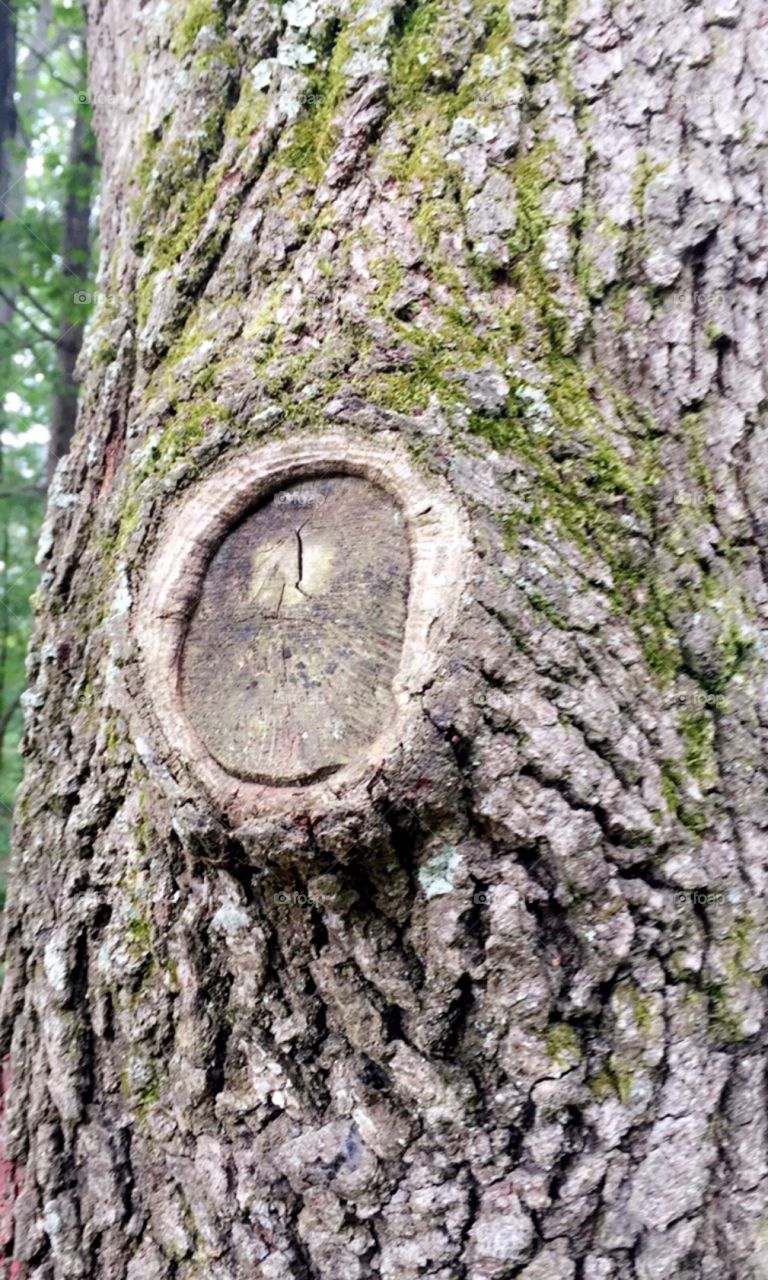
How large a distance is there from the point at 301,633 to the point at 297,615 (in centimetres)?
3

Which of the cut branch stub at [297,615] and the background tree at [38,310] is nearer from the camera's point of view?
the cut branch stub at [297,615]

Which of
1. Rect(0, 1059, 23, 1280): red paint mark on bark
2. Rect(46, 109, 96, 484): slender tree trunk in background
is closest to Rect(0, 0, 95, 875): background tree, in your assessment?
Rect(46, 109, 96, 484): slender tree trunk in background

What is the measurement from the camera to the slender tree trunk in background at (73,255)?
18.5 ft

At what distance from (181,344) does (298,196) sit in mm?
350

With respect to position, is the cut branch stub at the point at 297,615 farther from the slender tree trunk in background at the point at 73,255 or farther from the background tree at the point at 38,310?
the slender tree trunk in background at the point at 73,255

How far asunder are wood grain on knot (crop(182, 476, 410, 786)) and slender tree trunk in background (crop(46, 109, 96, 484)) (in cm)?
482

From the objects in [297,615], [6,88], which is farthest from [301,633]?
[6,88]

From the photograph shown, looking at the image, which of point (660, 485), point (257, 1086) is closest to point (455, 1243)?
point (257, 1086)

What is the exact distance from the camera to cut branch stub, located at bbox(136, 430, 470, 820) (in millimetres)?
1272

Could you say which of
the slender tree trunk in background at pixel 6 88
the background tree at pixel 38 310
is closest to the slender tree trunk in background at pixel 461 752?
the background tree at pixel 38 310

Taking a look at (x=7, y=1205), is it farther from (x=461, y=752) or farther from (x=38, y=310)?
(x=38, y=310)

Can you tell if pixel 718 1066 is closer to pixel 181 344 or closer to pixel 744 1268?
pixel 744 1268

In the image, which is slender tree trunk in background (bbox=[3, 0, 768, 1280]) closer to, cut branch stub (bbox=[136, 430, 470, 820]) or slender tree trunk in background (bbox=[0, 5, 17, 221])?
cut branch stub (bbox=[136, 430, 470, 820])

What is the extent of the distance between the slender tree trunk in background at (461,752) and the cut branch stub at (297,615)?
1.7 inches
